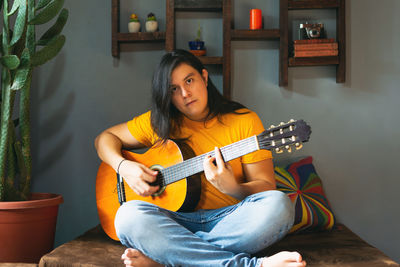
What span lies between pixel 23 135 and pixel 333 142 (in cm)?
152

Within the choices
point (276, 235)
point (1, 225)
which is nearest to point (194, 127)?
point (276, 235)

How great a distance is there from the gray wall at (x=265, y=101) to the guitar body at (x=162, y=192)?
48cm

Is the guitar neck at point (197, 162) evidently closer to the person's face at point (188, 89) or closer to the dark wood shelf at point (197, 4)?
the person's face at point (188, 89)

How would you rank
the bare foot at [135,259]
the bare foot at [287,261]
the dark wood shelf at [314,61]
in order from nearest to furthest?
the bare foot at [287,261] → the bare foot at [135,259] → the dark wood shelf at [314,61]

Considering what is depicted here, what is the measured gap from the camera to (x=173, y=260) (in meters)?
1.27

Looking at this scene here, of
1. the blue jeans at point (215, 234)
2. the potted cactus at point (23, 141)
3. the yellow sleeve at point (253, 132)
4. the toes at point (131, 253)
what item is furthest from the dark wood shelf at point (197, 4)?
the toes at point (131, 253)

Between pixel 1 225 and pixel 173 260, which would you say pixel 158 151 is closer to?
pixel 173 260

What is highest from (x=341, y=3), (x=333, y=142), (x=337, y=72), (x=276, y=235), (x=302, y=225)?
(x=341, y=3)

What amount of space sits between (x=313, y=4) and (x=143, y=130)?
1.06 meters

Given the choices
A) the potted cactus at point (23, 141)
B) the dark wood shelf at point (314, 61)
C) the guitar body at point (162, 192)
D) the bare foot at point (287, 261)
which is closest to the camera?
the bare foot at point (287, 261)

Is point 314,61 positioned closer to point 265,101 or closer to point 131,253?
point 265,101

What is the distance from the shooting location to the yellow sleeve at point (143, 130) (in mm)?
1749

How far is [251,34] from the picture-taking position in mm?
2002

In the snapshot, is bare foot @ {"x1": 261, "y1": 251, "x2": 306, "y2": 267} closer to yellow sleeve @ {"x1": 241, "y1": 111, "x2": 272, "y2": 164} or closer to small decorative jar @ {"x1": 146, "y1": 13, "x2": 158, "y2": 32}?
yellow sleeve @ {"x1": 241, "y1": 111, "x2": 272, "y2": 164}
